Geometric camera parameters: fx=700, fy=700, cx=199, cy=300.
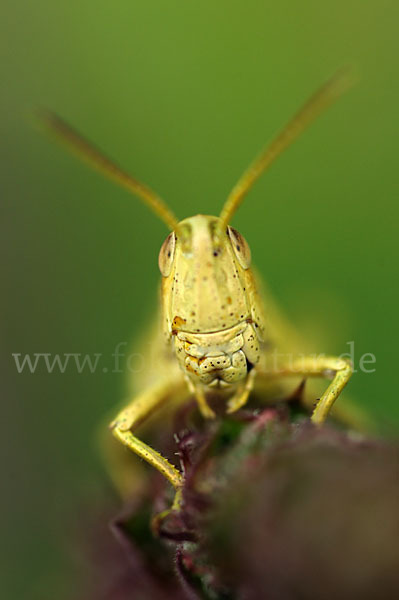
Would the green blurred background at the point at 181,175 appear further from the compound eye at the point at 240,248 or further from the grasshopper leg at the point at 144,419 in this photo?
the compound eye at the point at 240,248

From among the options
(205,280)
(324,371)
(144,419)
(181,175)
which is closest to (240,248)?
(205,280)

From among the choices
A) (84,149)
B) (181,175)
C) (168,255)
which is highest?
(181,175)

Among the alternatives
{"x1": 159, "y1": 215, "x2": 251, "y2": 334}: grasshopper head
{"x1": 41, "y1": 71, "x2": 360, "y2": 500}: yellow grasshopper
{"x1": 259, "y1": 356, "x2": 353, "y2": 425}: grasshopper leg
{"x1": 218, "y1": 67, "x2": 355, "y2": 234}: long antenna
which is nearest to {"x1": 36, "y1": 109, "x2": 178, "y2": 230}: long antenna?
{"x1": 41, "y1": 71, "x2": 360, "y2": 500}: yellow grasshopper

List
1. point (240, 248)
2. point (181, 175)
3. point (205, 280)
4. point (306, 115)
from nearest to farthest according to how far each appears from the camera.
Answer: point (306, 115) → point (205, 280) → point (240, 248) → point (181, 175)

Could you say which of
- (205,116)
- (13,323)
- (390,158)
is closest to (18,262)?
(13,323)

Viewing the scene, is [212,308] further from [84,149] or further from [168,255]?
[84,149]
